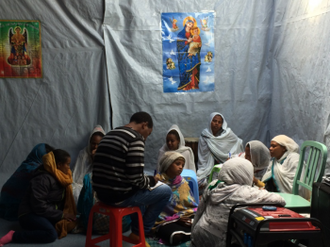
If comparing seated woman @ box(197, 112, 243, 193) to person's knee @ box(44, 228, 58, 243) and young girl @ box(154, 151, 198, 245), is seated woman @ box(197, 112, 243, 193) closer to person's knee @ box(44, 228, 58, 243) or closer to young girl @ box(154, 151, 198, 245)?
young girl @ box(154, 151, 198, 245)

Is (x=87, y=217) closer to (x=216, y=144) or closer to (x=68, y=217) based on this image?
(x=68, y=217)

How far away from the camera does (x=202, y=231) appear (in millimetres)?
3463

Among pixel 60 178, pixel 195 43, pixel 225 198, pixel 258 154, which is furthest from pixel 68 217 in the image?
pixel 195 43

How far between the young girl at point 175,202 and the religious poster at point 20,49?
9.80 ft

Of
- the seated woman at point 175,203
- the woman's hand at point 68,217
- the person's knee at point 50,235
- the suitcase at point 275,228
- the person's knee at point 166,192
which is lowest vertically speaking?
the person's knee at point 50,235

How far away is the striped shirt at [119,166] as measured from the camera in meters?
3.52

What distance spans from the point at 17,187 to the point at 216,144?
2981mm

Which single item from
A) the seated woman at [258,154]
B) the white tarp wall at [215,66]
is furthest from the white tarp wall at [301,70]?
the seated woman at [258,154]

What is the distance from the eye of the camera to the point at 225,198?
133 inches

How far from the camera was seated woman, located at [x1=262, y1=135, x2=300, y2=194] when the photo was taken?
14.9 feet

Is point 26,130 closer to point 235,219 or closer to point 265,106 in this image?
point 265,106

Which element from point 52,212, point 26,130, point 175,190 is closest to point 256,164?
point 175,190

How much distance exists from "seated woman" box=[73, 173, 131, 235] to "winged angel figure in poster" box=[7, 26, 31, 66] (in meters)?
2.75

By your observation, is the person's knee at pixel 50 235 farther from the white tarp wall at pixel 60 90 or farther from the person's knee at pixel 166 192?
the white tarp wall at pixel 60 90
